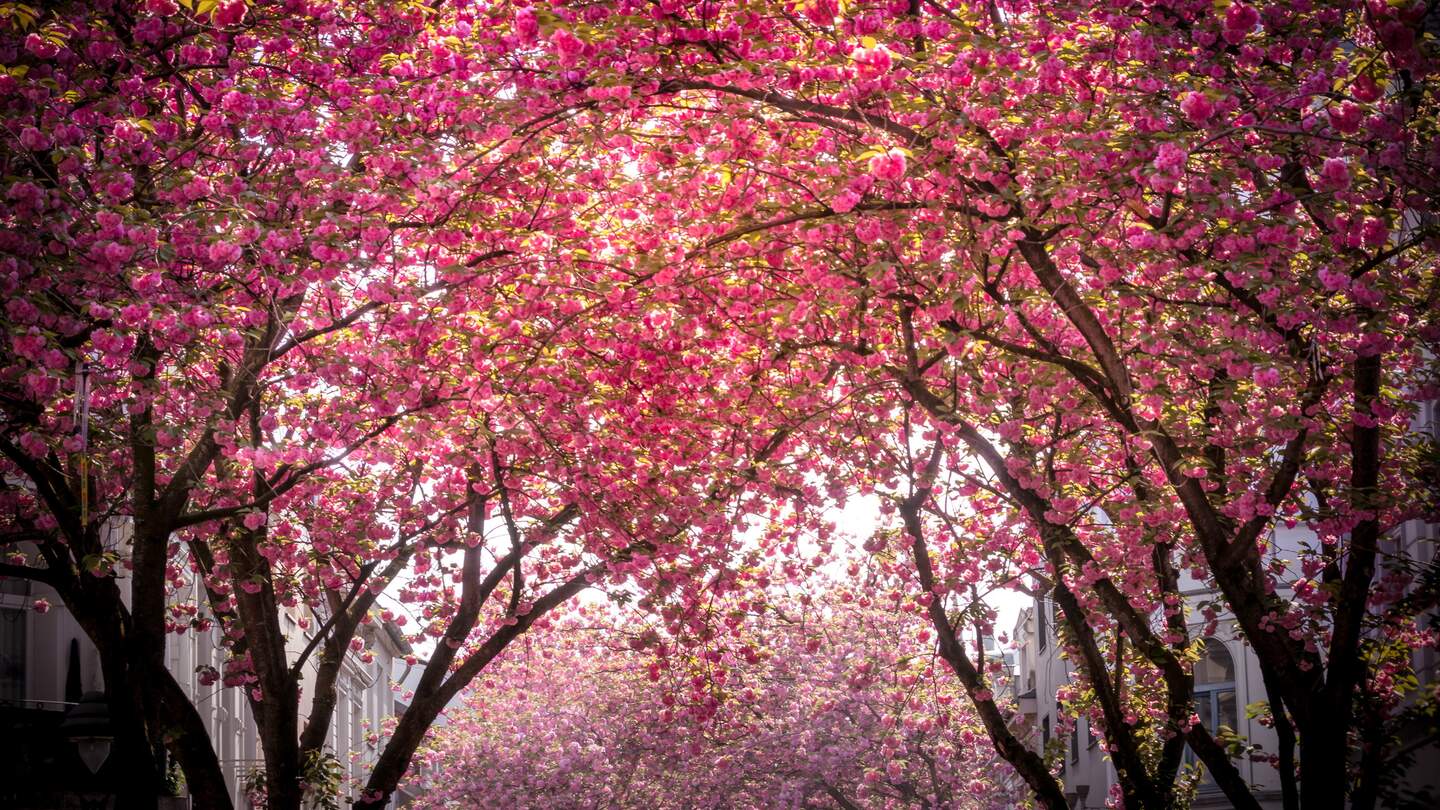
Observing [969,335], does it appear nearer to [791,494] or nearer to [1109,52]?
[1109,52]

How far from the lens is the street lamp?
11.0m

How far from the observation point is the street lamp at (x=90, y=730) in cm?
1102

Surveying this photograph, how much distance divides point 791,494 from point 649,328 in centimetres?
271

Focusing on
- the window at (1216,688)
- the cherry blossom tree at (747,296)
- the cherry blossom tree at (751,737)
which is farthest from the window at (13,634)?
the window at (1216,688)

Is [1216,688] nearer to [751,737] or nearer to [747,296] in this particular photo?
[751,737]

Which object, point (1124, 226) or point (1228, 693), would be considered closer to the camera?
point (1124, 226)

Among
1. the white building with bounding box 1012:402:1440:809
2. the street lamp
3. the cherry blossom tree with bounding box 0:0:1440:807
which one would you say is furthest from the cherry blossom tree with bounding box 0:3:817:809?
the white building with bounding box 1012:402:1440:809

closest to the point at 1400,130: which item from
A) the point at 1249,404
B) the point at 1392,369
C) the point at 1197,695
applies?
the point at 1249,404

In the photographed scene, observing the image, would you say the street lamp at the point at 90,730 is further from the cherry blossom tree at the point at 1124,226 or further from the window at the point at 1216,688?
the window at the point at 1216,688

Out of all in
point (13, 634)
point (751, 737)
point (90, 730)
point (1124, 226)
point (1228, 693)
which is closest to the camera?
point (1124, 226)

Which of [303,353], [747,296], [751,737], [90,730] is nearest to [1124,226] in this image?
[747,296]

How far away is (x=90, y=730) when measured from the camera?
36.2 ft

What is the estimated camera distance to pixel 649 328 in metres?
11.6

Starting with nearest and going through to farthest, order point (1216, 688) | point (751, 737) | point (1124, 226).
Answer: point (1124, 226), point (1216, 688), point (751, 737)
